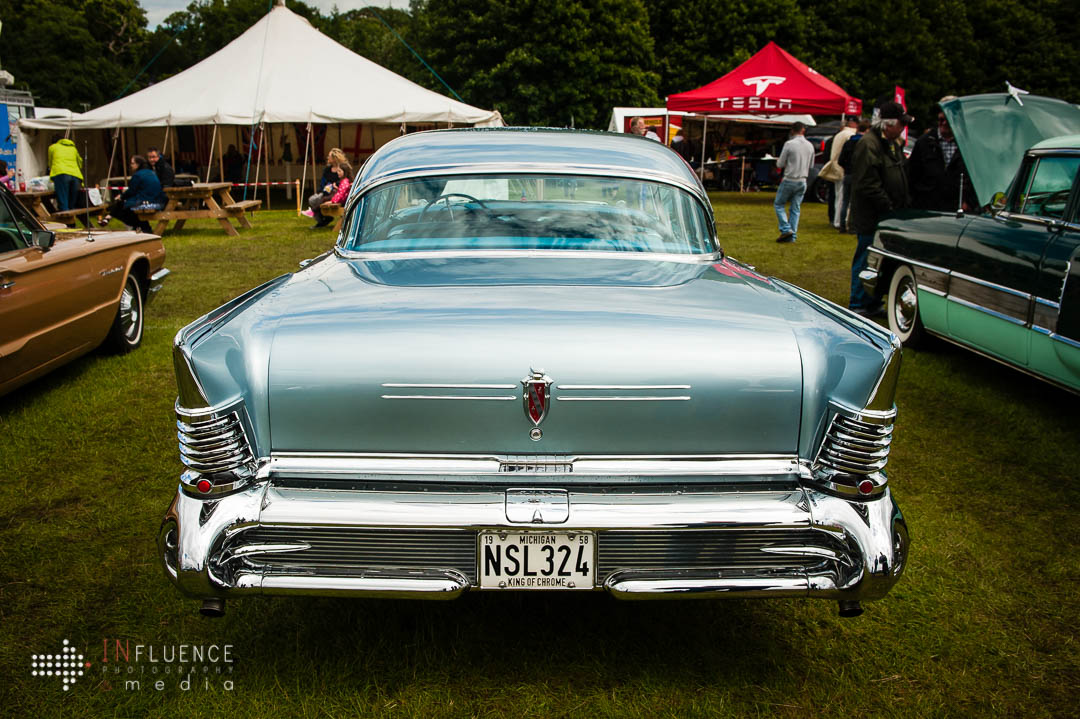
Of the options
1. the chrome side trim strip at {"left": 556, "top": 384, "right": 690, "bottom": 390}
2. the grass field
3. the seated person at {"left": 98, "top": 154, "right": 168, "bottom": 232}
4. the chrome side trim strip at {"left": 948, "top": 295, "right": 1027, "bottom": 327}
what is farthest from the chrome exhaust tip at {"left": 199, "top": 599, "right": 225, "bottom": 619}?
the seated person at {"left": 98, "top": 154, "right": 168, "bottom": 232}

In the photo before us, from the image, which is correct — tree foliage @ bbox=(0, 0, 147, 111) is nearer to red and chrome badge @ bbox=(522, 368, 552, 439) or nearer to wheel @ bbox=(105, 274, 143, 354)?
wheel @ bbox=(105, 274, 143, 354)

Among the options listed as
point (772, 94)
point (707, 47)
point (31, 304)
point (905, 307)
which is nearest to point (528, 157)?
point (31, 304)

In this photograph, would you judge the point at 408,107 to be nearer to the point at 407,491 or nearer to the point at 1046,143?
the point at 1046,143

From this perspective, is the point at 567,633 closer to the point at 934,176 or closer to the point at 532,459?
the point at 532,459

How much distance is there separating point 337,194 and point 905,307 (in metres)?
10.8

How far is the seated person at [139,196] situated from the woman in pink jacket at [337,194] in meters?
2.47

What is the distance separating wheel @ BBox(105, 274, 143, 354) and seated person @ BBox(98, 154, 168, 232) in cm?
798

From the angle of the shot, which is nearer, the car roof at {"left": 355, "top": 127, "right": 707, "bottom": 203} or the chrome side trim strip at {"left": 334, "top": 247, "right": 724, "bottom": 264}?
the chrome side trim strip at {"left": 334, "top": 247, "right": 724, "bottom": 264}

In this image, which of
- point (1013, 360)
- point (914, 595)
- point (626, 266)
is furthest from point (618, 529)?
point (1013, 360)

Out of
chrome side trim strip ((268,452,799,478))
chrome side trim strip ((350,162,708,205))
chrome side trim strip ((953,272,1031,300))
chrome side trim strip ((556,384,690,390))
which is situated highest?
chrome side trim strip ((350,162,708,205))

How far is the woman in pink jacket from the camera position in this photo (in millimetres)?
15289

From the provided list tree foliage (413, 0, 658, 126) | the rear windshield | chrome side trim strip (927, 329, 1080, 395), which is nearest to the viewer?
the rear windshield

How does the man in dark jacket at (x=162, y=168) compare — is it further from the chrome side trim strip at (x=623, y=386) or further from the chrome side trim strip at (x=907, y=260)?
the chrome side trim strip at (x=623, y=386)

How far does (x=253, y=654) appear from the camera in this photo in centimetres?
281
